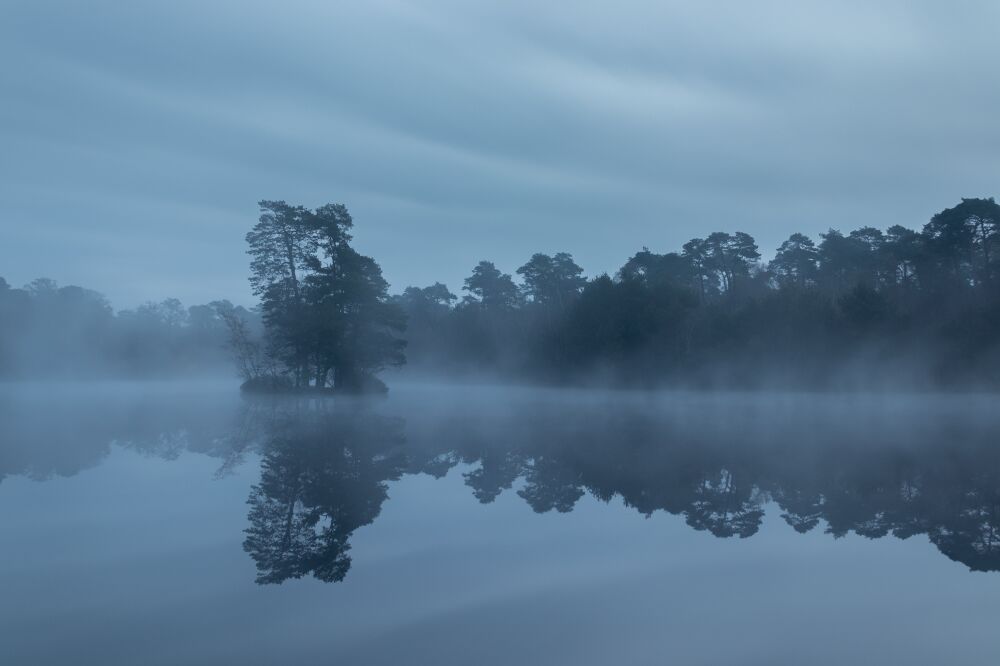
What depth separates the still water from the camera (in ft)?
18.9

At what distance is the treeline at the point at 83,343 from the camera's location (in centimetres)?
8231

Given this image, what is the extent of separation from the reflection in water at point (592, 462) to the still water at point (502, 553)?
8 cm

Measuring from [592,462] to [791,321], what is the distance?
35.5 meters

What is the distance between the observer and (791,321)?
4759 centimetres

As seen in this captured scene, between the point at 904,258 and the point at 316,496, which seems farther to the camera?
the point at 904,258

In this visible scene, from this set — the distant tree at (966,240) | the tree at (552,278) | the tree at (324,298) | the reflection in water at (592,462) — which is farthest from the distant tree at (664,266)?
the reflection in water at (592,462)

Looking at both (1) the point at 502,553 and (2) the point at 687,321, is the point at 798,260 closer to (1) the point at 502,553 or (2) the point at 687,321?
(2) the point at 687,321

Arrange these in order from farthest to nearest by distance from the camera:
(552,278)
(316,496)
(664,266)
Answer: (552,278) < (664,266) < (316,496)

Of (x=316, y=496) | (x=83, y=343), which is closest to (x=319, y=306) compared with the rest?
(x=316, y=496)

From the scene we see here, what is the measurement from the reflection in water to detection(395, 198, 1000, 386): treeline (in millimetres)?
15118

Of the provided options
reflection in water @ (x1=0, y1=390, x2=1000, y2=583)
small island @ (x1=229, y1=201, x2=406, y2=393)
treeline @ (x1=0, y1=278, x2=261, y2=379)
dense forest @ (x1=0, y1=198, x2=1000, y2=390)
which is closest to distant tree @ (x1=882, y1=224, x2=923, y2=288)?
dense forest @ (x1=0, y1=198, x2=1000, y2=390)

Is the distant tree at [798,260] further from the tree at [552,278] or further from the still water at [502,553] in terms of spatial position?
the still water at [502,553]

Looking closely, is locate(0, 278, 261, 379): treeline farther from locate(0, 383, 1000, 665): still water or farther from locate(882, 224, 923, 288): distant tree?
locate(0, 383, 1000, 665): still water

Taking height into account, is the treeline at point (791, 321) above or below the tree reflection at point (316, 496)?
above
